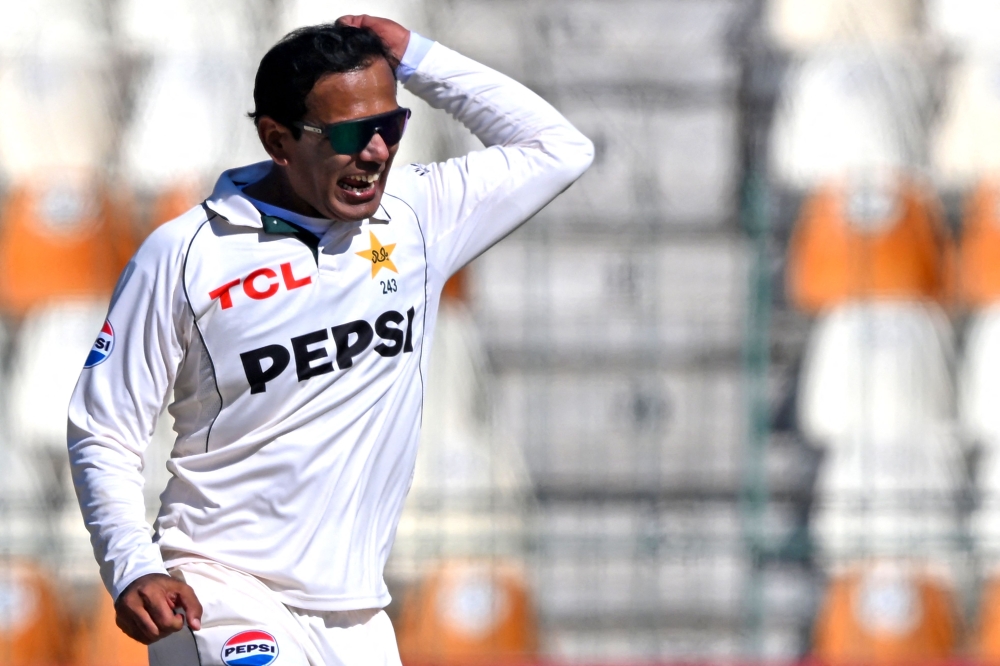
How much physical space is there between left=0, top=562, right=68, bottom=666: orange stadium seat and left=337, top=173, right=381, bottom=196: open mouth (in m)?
3.23

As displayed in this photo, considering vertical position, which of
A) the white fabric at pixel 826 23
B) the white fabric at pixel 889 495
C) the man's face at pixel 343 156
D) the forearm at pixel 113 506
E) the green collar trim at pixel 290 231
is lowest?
the white fabric at pixel 889 495

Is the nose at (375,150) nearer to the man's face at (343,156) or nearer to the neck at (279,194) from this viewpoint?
the man's face at (343,156)

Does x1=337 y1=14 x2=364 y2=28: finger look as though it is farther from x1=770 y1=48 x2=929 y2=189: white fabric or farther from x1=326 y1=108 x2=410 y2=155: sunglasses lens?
x1=770 y1=48 x2=929 y2=189: white fabric

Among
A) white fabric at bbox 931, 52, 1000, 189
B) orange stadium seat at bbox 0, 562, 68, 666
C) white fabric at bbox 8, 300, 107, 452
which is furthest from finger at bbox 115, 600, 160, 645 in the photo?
white fabric at bbox 931, 52, 1000, 189

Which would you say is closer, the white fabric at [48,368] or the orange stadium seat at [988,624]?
the orange stadium seat at [988,624]

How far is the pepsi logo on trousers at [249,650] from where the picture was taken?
222 cm

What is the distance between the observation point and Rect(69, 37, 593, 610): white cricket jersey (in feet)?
7.32

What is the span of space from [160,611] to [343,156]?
0.76m

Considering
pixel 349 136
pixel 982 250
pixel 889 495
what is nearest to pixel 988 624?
pixel 889 495

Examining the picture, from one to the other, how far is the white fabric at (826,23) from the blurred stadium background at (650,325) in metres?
0.02

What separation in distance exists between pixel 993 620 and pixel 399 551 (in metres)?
2.17

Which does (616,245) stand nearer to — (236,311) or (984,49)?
(984,49)

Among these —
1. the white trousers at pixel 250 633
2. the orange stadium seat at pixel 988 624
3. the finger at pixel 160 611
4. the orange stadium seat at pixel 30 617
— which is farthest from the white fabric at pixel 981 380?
the finger at pixel 160 611

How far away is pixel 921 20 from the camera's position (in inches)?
241
